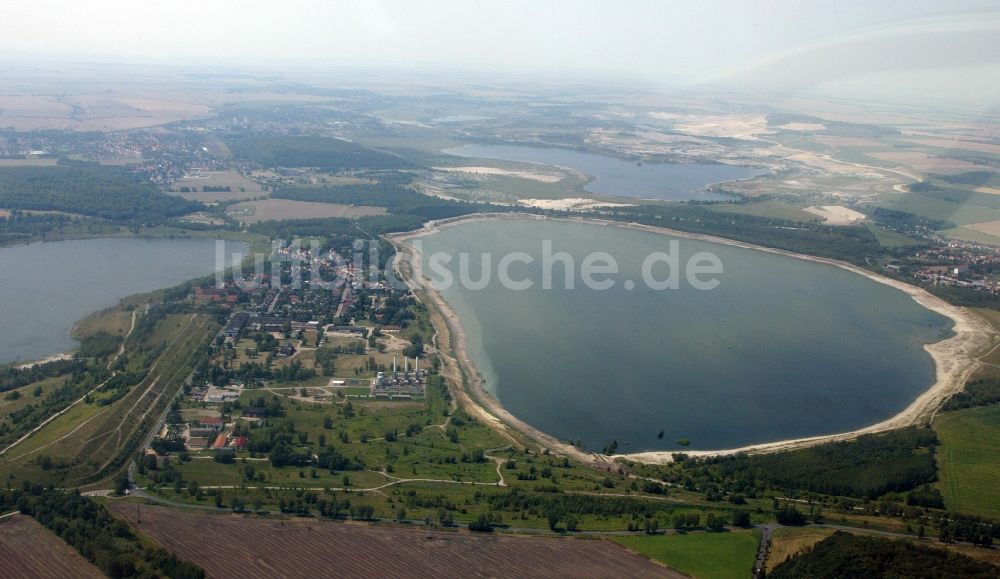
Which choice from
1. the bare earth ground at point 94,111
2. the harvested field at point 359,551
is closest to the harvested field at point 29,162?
the bare earth ground at point 94,111

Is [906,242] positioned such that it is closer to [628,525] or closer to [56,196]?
[628,525]

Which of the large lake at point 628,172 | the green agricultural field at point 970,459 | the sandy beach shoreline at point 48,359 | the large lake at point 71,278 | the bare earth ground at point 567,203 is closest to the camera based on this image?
the green agricultural field at point 970,459

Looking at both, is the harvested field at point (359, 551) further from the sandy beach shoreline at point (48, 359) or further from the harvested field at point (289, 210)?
the harvested field at point (289, 210)

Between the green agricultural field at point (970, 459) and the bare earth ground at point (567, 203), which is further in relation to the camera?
the bare earth ground at point (567, 203)

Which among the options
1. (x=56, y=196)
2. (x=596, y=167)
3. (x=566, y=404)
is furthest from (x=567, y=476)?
(x=596, y=167)

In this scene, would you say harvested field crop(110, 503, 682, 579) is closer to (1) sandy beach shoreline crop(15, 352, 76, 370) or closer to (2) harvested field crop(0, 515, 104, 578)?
(2) harvested field crop(0, 515, 104, 578)

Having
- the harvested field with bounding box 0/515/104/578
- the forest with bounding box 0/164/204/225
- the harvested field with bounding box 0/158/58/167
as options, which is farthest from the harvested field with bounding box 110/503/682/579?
the harvested field with bounding box 0/158/58/167
